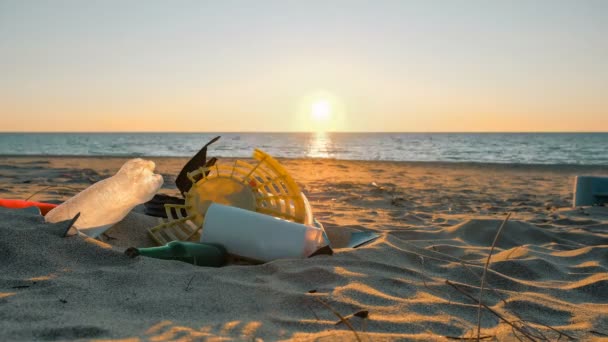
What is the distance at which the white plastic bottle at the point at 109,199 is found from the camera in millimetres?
2736

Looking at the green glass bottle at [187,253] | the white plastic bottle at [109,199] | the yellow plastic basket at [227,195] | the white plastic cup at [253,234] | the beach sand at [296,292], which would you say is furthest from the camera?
the yellow plastic basket at [227,195]

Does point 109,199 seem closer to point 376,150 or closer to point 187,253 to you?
point 187,253

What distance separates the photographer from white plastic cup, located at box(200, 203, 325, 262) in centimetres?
257

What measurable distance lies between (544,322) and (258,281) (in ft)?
4.06

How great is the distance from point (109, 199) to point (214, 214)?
2.66ft

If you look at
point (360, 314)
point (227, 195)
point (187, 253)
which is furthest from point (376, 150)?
point (360, 314)

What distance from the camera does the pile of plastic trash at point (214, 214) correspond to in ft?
8.43

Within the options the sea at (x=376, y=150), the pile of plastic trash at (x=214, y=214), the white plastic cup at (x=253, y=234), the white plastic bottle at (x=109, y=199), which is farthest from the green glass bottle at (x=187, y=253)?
the sea at (x=376, y=150)

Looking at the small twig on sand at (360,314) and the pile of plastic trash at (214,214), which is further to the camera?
the pile of plastic trash at (214,214)

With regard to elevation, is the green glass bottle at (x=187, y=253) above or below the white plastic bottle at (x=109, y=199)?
below

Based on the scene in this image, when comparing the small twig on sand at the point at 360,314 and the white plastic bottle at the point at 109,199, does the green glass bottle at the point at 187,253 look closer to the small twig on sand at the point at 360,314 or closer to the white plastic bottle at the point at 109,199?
the white plastic bottle at the point at 109,199

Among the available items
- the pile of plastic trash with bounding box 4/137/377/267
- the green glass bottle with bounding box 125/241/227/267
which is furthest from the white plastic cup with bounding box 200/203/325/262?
the green glass bottle with bounding box 125/241/227/267

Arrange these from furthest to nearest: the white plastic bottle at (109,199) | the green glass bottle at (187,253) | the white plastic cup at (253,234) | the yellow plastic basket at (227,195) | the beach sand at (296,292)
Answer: the yellow plastic basket at (227,195), the white plastic bottle at (109,199), the white plastic cup at (253,234), the green glass bottle at (187,253), the beach sand at (296,292)

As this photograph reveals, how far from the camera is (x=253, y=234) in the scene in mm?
2568
